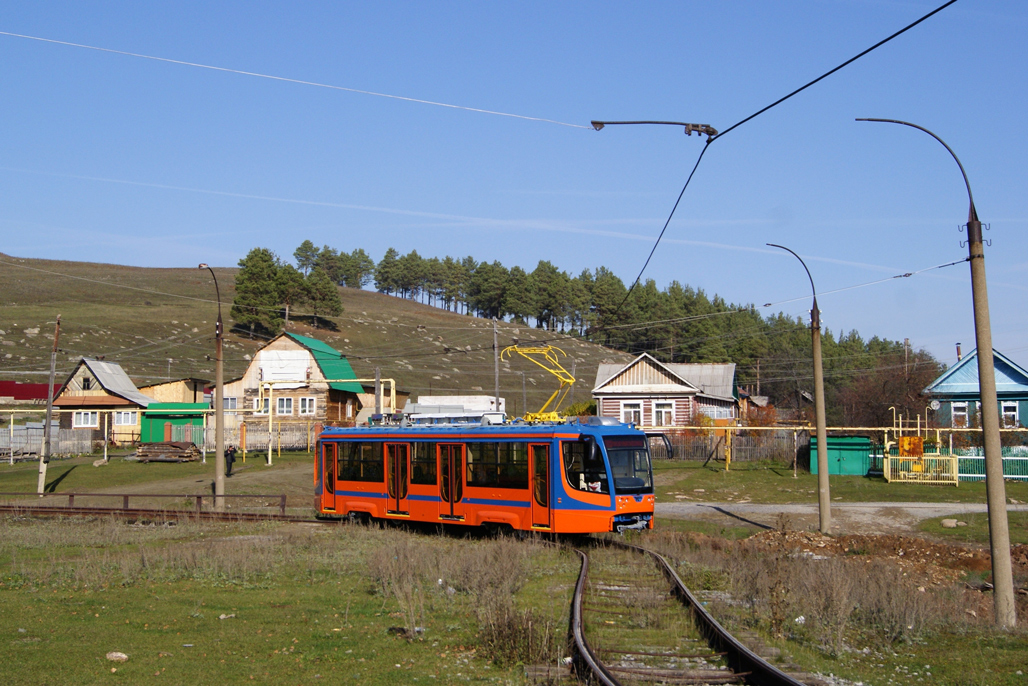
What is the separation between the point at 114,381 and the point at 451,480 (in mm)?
50457

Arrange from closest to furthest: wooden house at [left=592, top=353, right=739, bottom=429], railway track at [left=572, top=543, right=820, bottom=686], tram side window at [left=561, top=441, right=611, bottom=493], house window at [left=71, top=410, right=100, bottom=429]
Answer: railway track at [left=572, top=543, right=820, bottom=686]
tram side window at [left=561, top=441, right=611, bottom=493]
wooden house at [left=592, top=353, right=739, bottom=429]
house window at [left=71, top=410, right=100, bottom=429]

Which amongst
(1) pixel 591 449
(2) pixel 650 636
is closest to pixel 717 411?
(1) pixel 591 449

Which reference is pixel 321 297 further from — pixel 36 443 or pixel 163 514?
pixel 163 514

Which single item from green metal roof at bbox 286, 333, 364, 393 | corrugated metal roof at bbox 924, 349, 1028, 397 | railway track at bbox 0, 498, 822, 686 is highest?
green metal roof at bbox 286, 333, 364, 393

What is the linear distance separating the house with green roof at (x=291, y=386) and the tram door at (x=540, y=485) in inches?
1772

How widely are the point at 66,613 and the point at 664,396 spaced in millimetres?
51338

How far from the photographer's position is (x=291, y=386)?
63.8 m

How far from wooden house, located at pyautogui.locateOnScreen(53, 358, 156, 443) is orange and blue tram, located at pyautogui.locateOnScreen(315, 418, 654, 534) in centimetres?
4450

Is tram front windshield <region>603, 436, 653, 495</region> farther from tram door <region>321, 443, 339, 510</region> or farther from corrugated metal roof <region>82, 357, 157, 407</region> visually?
corrugated metal roof <region>82, 357, 157, 407</region>

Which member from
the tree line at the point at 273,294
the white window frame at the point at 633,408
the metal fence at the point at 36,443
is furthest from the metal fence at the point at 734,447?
the tree line at the point at 273,294

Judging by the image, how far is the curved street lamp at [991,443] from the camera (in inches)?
471

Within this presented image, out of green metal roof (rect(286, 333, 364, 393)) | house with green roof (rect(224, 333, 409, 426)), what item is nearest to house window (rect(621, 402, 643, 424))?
house with green roof (rect(224, 333, 409, 426))

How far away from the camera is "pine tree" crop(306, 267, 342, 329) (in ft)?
419

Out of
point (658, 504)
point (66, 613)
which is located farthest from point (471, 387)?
point (66, 613)
